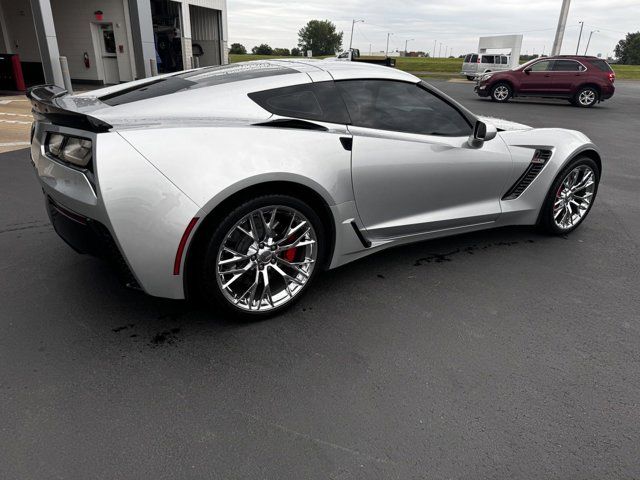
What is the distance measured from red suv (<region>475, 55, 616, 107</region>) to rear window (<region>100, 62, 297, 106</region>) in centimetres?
1601

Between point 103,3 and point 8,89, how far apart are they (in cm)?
498

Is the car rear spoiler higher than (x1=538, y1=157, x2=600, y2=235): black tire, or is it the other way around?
the car rear spoiler

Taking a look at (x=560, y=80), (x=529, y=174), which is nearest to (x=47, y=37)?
(x=529, y=174)

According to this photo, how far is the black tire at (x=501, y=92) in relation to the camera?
1692 cm

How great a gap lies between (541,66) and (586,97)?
1.91 meters

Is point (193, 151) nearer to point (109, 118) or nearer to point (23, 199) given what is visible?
point (109, 118)

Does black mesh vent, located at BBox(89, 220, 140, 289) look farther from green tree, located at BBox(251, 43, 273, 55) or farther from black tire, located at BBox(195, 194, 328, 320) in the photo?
green tree, located at BBox(251, 43, 273, 55)

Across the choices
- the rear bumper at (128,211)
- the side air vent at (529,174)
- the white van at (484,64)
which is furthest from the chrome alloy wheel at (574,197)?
the white van at (484,64)

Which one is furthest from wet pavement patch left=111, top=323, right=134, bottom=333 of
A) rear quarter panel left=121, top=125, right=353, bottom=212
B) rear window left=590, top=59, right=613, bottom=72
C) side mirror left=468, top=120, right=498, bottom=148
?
rear window left=590, top=59, right=613, bottom=72

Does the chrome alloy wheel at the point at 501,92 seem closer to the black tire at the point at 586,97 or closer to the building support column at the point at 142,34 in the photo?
the black tire at the point at 586,97

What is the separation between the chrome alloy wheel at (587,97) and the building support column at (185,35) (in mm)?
15605

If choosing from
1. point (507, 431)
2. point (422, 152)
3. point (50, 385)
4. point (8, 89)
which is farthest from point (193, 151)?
point (8, 89)

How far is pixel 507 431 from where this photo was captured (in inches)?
80.8

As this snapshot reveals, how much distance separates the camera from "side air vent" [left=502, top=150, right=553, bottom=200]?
3820 millimetres
